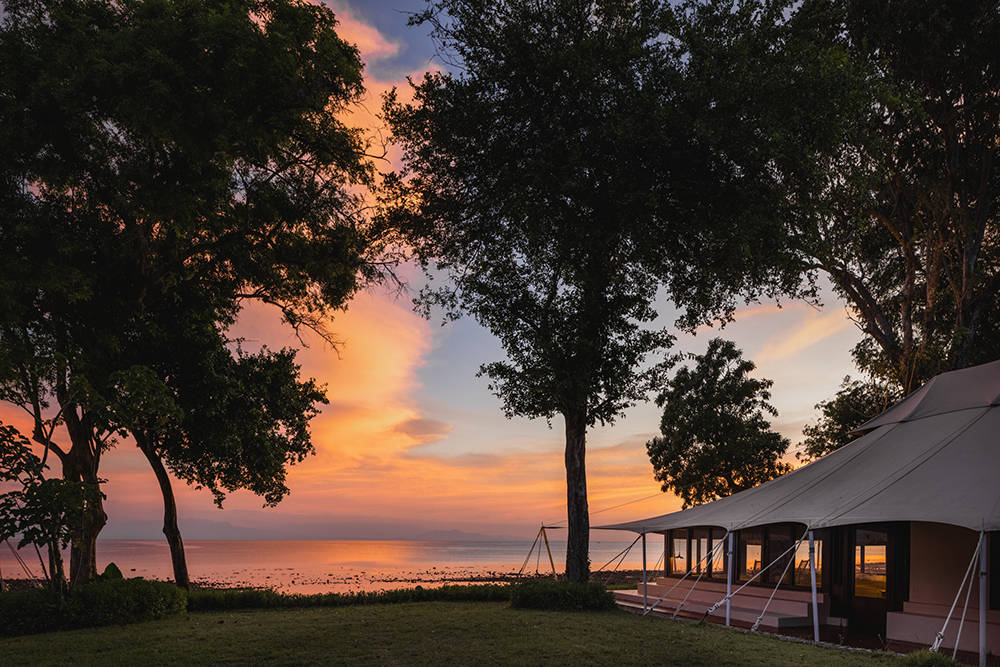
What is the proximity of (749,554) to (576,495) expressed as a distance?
4.28 metres

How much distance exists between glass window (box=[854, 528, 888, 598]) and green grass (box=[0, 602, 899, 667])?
348 centimetres

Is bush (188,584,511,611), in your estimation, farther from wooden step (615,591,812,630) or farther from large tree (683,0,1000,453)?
large tree (683,0,1000,453)

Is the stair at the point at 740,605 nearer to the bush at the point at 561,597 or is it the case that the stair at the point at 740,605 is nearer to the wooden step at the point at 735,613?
the wooden step at the point at 735,613

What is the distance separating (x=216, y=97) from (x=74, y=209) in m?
4.65

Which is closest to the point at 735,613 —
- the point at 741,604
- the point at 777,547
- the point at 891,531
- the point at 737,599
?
the point at 741,604

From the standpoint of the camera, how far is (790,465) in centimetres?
3159

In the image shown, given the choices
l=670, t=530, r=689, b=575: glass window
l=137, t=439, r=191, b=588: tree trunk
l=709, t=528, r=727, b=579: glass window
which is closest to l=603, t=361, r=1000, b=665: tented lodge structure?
l=709, t=528, r=727, b=579: glass window

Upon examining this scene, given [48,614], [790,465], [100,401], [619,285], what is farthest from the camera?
[790,465]

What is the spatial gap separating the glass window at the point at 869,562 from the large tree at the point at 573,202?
5.62 meters

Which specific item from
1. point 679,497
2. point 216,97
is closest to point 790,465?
point 679,497

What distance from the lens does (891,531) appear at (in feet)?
46.3

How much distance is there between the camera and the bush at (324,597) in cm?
1641

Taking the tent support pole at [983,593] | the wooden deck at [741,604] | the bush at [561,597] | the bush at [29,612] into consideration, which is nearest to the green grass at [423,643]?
the bush at [29,612]

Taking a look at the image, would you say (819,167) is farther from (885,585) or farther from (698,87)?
(885,585)
